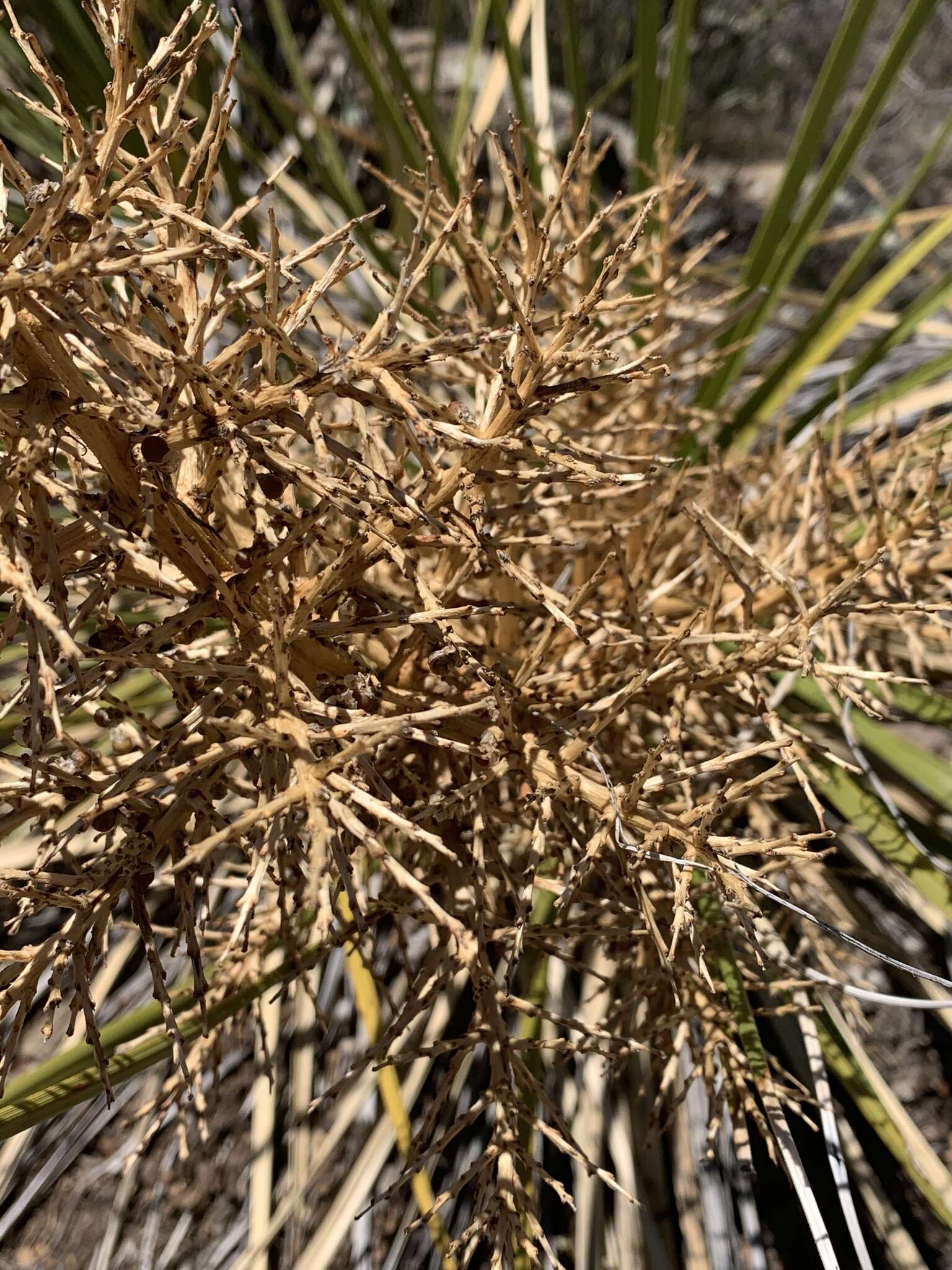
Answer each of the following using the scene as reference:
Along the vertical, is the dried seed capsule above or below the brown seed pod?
below

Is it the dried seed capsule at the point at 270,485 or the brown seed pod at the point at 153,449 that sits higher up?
the brown seed pod at the point at 153,449

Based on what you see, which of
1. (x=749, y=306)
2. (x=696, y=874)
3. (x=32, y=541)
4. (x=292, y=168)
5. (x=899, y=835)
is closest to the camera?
(x=32, y=541)

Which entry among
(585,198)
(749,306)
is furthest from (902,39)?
(749,306)

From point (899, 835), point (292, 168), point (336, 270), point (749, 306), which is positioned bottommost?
point (899, 835)

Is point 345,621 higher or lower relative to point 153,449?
lower

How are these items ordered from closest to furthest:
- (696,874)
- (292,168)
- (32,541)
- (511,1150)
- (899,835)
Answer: (32,541), (511,1150), (696,874), (899,835), (292,168)

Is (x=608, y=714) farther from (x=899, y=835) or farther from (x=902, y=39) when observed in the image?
(x=902, y=39)

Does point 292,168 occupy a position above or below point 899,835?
above

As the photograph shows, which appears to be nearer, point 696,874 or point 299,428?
point 299,428
